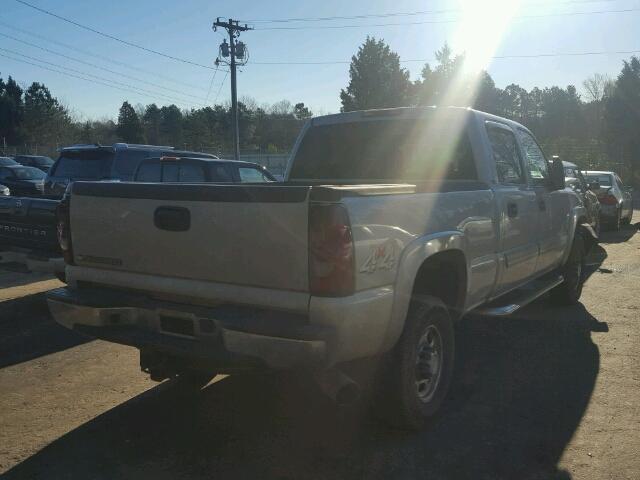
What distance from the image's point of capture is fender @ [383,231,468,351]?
330 centimetres

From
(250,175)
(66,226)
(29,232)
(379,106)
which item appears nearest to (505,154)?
(66,226)

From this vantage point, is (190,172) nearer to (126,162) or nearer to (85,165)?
(126,162)

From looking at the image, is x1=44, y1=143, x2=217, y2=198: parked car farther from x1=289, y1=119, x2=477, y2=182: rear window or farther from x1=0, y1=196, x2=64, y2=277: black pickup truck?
x1=289, y1=119, x2=477, y2=182: rear window

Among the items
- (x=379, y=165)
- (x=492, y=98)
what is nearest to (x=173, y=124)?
(x=492, y=98)

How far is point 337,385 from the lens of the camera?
3.11 m

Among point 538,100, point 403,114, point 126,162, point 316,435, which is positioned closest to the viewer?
point 316,435

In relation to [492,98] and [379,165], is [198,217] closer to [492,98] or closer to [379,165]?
[379,165]

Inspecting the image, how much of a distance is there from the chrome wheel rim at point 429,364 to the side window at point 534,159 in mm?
2520

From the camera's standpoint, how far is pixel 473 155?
477cm

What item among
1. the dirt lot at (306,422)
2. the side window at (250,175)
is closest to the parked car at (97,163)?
the side window at (250,175)

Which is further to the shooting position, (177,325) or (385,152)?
(385,152)

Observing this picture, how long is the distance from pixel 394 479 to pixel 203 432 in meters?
1.32

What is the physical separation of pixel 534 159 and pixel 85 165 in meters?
8.21

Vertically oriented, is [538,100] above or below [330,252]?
above
